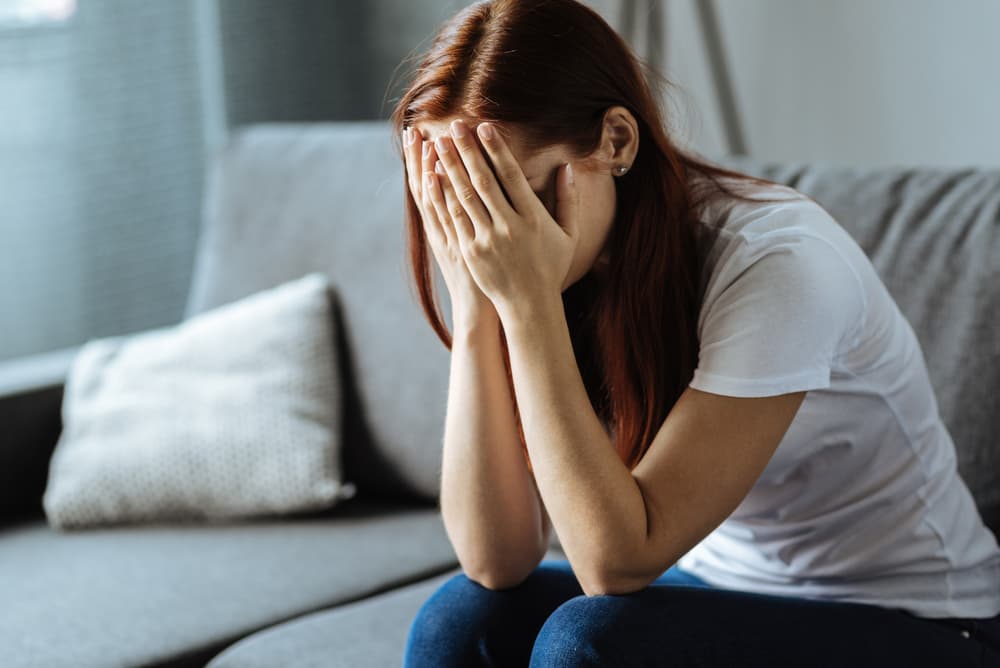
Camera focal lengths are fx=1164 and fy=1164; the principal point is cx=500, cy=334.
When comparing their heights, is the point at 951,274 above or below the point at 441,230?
below

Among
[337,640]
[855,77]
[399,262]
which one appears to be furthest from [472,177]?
[855,77]

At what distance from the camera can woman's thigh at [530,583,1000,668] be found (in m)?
0.94

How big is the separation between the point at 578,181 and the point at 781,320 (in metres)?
0.22

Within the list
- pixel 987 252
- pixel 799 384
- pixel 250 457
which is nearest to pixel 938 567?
pixel 799 384

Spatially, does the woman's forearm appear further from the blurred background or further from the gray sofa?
the blurred background

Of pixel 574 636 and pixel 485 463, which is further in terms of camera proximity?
pixel 485 463

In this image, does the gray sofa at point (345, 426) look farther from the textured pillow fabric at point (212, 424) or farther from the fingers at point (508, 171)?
the fingers at point (508, 171)

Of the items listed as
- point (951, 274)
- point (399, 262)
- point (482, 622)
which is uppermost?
point (951, 274)

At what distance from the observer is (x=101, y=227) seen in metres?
2.39

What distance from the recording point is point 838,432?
1.06 m

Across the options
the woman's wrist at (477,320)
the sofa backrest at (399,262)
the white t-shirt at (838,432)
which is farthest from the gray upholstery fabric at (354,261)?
the white t-shirt at (838,432)

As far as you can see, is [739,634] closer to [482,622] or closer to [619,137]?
[482,622]

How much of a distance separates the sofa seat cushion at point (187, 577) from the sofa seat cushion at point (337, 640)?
65mm

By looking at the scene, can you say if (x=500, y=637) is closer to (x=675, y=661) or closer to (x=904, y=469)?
(x=675, y=661)
